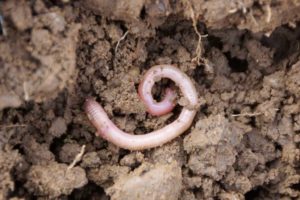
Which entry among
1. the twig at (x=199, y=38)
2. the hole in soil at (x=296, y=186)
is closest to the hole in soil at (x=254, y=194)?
the hole in soil at (x=296, y=186)

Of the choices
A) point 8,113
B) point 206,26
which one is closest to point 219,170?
point 206,26

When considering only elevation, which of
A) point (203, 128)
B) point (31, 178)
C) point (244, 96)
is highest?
point (244, 96)

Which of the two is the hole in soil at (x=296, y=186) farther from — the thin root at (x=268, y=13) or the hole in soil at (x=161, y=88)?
the thin root at (x=268, y=13)

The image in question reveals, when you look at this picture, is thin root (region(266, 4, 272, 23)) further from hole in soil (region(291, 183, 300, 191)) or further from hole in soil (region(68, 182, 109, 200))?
hole in soil (region(68, 182, 109, 200))

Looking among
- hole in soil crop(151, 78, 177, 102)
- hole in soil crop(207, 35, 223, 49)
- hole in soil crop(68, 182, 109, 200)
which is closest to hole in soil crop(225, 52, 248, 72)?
hole in soil crop(207, 35, 223, 49)

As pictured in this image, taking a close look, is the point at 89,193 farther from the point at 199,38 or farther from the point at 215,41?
the point at 215,41

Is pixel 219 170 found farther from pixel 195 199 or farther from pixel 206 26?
pixel 206 26
